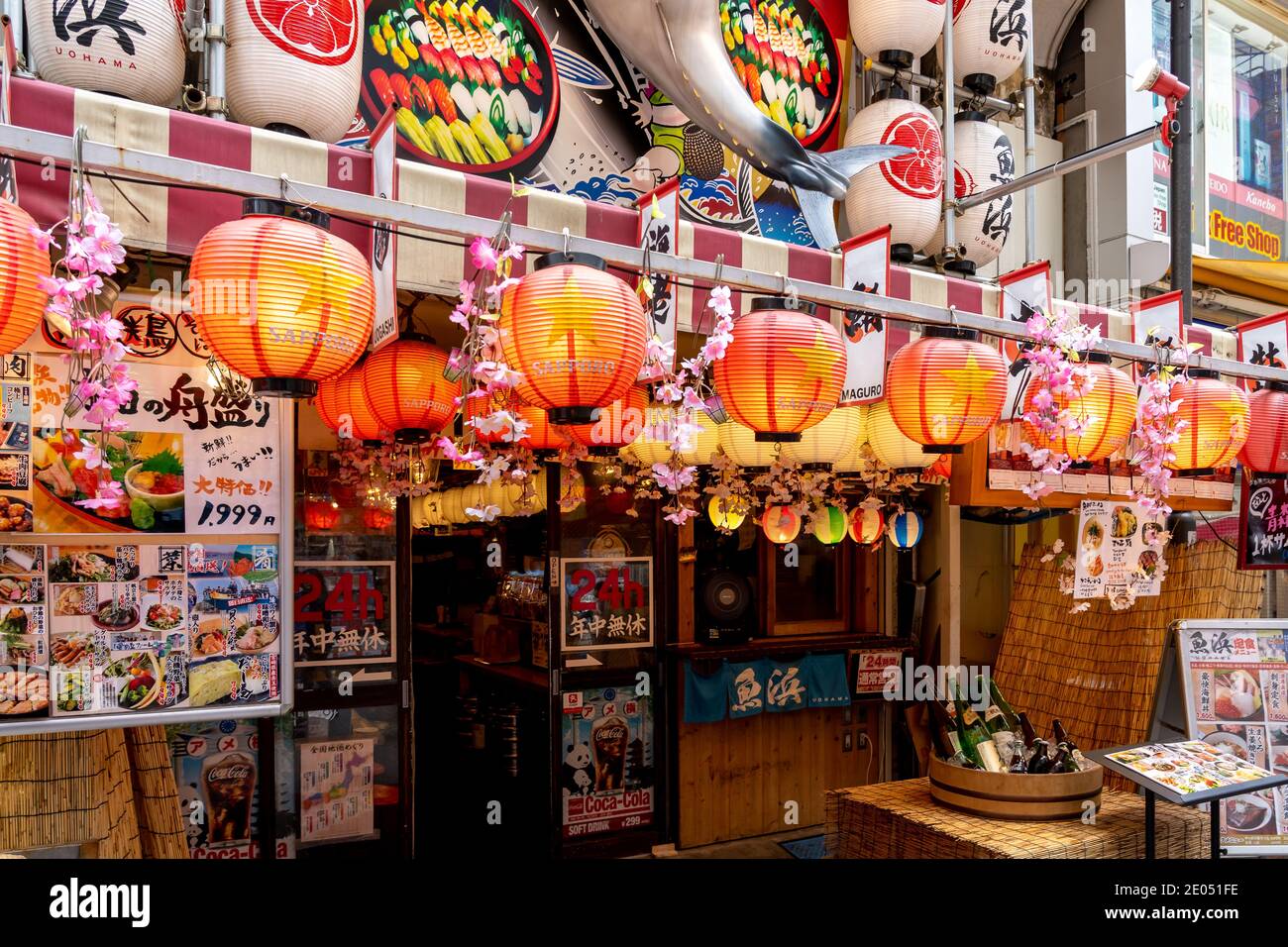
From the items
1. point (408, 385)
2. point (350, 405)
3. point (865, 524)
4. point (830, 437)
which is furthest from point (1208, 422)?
point (350, 405)

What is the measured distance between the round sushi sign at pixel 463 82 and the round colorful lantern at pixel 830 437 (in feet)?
8.68

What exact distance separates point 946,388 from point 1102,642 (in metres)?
4.23

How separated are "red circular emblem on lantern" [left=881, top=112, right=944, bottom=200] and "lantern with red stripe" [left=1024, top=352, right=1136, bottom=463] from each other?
2.77m

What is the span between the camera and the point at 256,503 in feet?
15.3

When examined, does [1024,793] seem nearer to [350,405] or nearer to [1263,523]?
[1263,523]

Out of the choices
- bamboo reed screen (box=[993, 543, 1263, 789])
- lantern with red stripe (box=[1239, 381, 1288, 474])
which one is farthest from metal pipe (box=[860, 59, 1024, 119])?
bamboo reed screen (box=[993, 543, 1263, 789])

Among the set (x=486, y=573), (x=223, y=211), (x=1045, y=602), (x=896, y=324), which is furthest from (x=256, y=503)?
(x=1045, y=602)

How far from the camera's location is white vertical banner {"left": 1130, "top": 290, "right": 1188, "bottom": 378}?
5832 millimetres

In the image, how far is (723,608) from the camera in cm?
941

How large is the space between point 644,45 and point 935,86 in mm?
3307

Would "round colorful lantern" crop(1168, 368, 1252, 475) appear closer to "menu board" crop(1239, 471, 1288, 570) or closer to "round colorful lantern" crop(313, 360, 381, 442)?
"menu board" crop(1239, 471, 1288, 570)

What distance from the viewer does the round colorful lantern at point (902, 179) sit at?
7453 mm

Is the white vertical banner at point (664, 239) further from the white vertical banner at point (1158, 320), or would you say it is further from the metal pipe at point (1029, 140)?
the metal pipe at point (1029, 140)

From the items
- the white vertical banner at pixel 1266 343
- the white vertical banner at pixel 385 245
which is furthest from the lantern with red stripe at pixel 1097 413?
the white vertical banner at pixel 385 245
